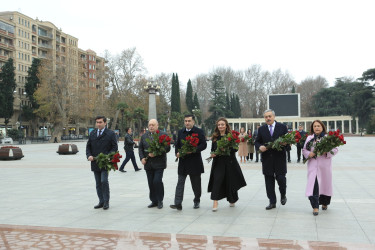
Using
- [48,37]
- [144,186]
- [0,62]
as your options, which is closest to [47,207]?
[144,186]

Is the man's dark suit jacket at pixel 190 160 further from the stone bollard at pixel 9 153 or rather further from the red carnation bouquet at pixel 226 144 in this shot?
the stone bollard at pixel 9 153

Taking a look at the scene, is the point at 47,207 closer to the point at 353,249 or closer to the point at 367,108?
the point at 353,249

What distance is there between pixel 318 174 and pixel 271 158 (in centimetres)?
82

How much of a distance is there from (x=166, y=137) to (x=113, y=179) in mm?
5642

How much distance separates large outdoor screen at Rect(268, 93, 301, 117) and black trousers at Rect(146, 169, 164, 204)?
5657 centimetres

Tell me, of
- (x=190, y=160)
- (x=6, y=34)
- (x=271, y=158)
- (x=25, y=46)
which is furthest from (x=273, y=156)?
(x=25, y=46)

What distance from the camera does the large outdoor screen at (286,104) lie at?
62.6 m

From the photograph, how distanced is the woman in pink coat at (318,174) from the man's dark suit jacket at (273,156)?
43cm

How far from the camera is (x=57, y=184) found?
1121 cm

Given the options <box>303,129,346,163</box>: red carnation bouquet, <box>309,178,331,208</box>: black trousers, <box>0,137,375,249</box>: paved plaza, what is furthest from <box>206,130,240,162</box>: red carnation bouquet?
<box>309,178,331,208</box>: black trousers

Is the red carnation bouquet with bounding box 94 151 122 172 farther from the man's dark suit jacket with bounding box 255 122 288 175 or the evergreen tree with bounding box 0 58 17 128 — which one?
the evergreen tree with bounding box 0 58 17 128

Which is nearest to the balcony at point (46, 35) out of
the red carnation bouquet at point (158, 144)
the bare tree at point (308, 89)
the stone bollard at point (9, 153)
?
the bare tree at point (308, 89)

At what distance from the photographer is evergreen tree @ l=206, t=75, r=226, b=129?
87312 millimetres

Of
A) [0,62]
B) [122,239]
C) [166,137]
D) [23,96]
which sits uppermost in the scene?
[0,62]
